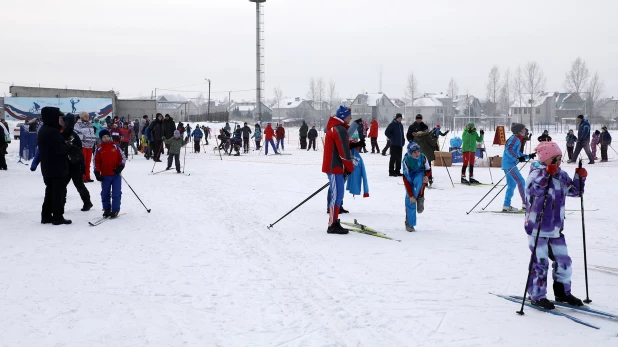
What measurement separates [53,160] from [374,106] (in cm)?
9588

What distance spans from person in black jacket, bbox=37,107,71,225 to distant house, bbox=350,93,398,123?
304ft

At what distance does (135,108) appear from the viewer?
57281 millimetres

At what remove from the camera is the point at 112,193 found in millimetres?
9133

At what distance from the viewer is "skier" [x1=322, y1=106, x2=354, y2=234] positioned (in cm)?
762

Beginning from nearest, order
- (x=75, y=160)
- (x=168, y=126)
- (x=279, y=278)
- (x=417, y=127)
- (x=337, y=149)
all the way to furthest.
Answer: (x=279, y=278)
(x=337, y=149)
(x=75, y=160)
(x=417, y=127)
(x=168, y=126)

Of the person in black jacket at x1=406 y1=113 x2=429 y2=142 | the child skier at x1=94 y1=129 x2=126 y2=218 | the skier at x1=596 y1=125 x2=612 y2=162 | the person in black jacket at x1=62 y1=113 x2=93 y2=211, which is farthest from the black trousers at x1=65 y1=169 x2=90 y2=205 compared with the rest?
the skier at x1=596 y1=125 x2=612 y2=162

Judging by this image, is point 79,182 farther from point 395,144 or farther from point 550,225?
point 395,144

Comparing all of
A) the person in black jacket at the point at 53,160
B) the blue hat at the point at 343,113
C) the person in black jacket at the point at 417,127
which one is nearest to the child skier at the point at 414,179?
the blue hat at the point at 343,113

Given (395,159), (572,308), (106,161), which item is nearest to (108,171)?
(106,161)

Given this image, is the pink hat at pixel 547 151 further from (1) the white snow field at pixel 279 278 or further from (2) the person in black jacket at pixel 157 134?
(2) the person in black jacket at pixel 157 134

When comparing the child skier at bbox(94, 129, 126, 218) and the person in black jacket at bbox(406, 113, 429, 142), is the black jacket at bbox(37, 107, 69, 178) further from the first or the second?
the person in black jacket at bbox(406, 113, 429, 142)

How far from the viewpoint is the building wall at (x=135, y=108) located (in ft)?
186

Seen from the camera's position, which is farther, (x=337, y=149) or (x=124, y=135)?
(x=124, y=135)

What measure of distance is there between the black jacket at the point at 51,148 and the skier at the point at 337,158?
13.5 feet
